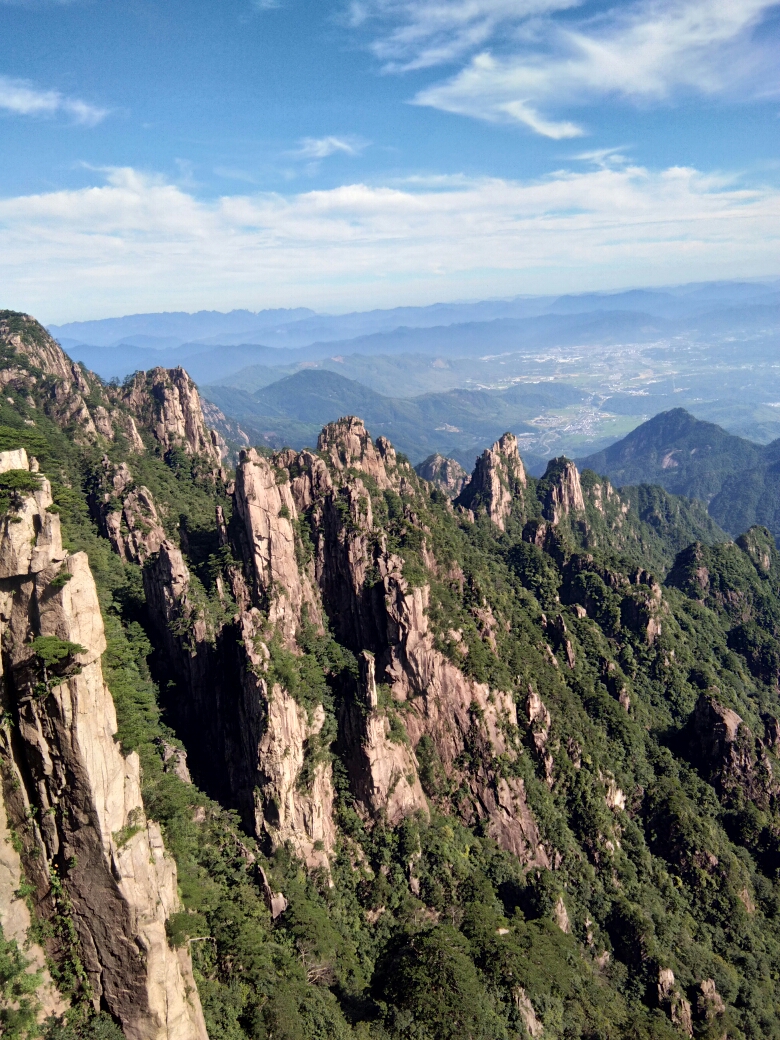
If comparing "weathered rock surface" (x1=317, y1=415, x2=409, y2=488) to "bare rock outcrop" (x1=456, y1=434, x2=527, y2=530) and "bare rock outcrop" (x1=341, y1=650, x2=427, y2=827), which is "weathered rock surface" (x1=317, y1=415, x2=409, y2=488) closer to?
"bare rock outcrop" (x1=456, y1=434, x2=527, y2=530)

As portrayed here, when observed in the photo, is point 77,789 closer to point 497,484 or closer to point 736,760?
point 736,760

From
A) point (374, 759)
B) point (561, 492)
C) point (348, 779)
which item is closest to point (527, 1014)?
point (374, 759)

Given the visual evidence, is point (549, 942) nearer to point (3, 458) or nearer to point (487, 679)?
point (487, 679)

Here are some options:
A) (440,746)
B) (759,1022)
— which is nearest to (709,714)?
(759,1022)

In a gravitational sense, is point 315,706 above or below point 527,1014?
above

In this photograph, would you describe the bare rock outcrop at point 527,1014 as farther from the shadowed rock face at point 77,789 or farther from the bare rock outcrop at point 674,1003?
the shadowed rock face at point 77,789

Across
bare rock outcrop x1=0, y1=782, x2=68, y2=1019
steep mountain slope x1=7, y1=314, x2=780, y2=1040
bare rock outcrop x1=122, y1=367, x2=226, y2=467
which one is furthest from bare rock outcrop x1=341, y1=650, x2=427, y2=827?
bare rock outcrop x1=122, y1=367, x2=226, y2=467
